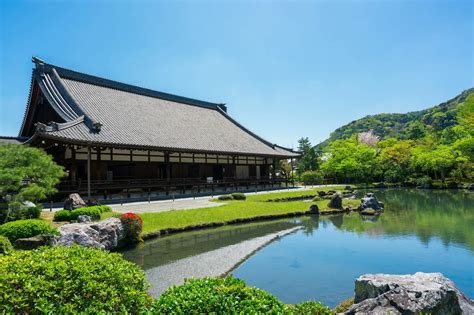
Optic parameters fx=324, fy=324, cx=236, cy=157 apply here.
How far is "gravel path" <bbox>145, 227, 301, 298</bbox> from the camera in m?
8.97

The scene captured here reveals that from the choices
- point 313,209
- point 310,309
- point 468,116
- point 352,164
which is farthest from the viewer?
point 352,164

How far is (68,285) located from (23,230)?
24.8 ft

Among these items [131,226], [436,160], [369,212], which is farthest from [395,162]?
[131,226]

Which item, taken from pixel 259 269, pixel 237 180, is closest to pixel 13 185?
pixel 259 269

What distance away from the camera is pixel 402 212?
22.0 meters

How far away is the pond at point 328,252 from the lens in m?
8.90

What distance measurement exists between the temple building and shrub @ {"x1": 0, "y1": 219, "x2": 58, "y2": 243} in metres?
10.9

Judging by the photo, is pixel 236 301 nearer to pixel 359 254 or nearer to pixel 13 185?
pixel 359 254

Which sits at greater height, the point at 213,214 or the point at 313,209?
the point at 213,214

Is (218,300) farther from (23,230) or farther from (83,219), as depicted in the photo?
(83,219)

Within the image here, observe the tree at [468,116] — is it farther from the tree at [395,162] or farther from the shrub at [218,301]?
the shrub at [218,301]

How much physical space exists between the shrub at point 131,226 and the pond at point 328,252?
60 centimetres

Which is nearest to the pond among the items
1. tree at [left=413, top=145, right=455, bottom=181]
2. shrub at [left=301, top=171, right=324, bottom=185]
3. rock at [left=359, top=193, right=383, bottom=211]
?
rock at [left=359, top=193, right=383, bottom=211]

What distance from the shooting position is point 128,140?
962 inches
